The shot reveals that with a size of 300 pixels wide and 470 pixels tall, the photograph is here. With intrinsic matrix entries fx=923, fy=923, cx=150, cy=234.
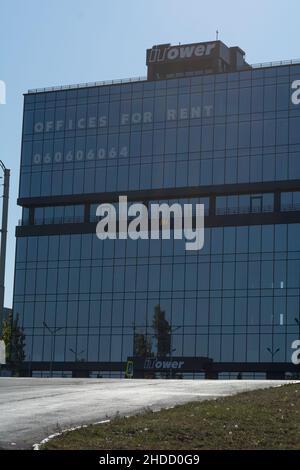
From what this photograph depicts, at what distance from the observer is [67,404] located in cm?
2181

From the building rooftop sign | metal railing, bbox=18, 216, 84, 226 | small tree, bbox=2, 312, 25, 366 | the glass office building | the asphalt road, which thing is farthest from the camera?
metal railing, bbox=18, 216, 84, 226

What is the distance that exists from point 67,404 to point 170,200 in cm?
9616

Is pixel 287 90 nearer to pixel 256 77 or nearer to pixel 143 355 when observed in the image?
pixel 256 77

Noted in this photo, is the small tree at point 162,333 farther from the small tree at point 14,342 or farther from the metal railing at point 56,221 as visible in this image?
the metal railing at point 56,221

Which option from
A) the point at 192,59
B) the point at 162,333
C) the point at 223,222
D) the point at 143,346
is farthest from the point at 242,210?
the point at 192,59

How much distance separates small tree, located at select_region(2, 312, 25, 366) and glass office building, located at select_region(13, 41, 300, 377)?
3.29 ft

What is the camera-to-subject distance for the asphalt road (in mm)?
16609

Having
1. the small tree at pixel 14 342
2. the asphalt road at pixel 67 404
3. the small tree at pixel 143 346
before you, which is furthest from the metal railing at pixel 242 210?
the asphalt road at pixel 67 404

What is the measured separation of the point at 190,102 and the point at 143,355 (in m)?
32.8

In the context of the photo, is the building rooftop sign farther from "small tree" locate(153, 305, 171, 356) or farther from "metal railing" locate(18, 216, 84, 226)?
"small tree" locate(153, 305, 171, 356)

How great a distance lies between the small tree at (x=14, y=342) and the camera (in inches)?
4589

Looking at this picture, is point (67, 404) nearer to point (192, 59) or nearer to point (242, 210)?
point (242, 210)

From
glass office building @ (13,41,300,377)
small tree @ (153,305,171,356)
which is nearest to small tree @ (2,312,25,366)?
glass office building @ (13,41,300,377)

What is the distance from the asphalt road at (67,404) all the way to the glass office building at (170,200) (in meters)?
78.8
